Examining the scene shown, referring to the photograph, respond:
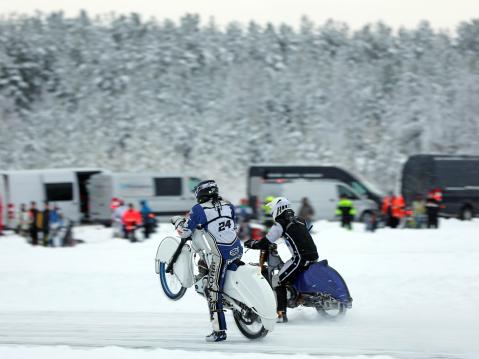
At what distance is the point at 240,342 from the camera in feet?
31.2

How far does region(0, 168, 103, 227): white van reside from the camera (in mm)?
35250

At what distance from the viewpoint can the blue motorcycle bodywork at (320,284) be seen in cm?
1152

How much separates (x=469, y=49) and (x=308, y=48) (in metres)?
20.1

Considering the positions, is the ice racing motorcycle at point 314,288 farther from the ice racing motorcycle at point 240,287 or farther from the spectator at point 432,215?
the spectator at point 432,215

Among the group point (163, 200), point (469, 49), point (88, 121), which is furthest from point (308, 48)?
point (163, 200)

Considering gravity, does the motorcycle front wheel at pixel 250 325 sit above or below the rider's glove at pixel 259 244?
below

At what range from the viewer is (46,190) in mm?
36094

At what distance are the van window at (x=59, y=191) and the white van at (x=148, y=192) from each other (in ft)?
4.31

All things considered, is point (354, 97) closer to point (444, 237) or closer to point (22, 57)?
point (22, 57)

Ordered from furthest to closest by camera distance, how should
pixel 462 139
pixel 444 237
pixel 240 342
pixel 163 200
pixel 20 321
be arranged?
1. pixel 462 139
2. pixel 163 200
3. pixel 444 237
4. pixel 20 321
5. pixel 240 342

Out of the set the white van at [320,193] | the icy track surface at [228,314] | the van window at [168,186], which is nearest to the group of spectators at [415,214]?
the icy track surface at [228,314]

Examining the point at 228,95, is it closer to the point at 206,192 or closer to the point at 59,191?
the point at 59,191

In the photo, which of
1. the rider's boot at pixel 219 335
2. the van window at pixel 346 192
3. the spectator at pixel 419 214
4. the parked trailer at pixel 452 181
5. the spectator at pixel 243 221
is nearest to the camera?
the rider's boot at pixel 219 335

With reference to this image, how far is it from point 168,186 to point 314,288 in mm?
24789
